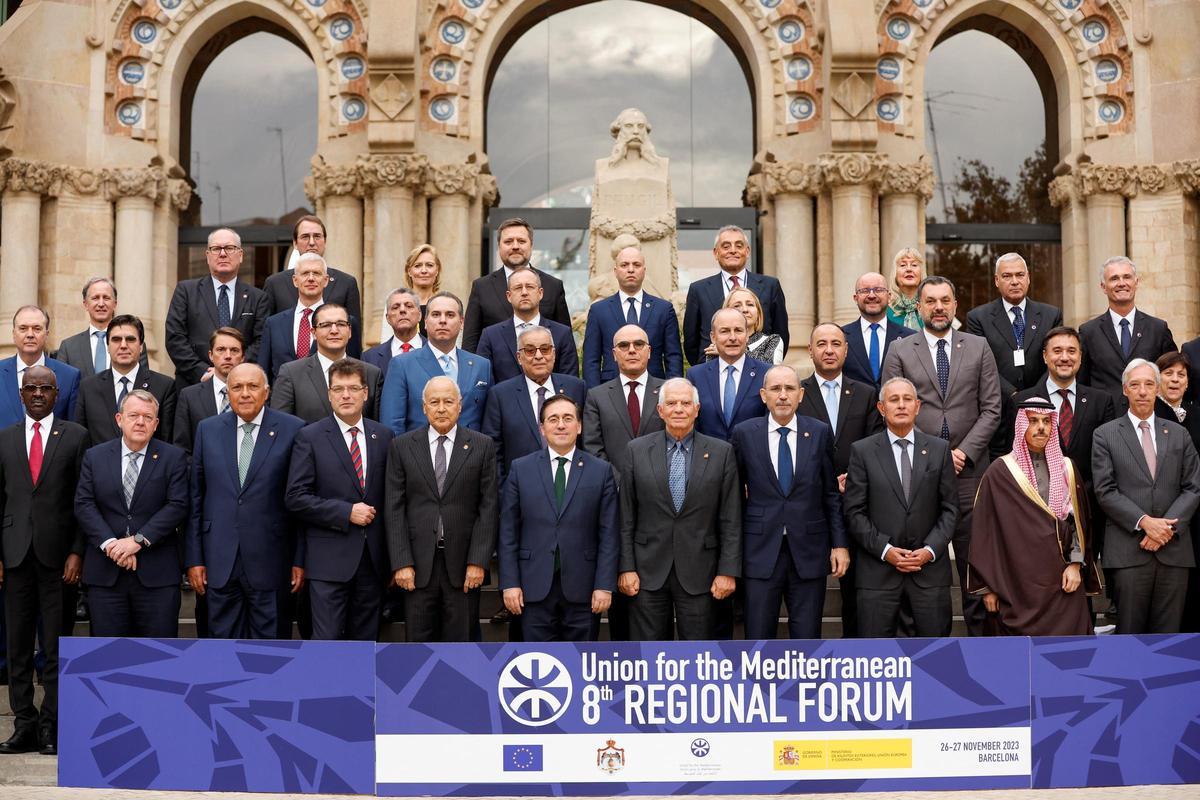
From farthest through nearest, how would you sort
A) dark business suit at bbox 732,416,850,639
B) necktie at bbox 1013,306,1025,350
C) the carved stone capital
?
the carved stone capital → necktie at bbox 1013,306,1025,350 → dark business suit at bbox 732,416,850,639

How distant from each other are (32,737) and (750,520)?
3.81 m

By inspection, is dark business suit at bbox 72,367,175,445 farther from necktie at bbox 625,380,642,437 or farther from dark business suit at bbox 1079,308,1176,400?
dark business suit at bbox 1079,308,1176,400

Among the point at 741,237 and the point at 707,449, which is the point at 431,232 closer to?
the point at 741,237

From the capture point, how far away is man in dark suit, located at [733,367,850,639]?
23.9 feet

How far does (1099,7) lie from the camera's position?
50.1 feet

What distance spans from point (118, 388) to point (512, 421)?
225 cm

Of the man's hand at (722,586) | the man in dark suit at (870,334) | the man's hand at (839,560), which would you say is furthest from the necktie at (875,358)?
the man's hand at (722,586)

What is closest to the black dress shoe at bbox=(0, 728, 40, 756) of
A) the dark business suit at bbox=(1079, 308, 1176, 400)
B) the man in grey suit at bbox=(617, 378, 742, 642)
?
the man in grey suit at bbox=(617, 378, 742, 642)

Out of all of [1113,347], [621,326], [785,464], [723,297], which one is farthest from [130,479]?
[1113,347]

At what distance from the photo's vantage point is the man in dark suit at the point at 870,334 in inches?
337

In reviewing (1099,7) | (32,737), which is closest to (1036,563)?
(32,737)

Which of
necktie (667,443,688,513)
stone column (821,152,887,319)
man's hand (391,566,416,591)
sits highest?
stone column (821,152,887,319)

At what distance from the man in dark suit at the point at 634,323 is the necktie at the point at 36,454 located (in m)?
3.11

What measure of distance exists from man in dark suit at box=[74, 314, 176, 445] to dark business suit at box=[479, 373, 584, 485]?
1.84 meters
